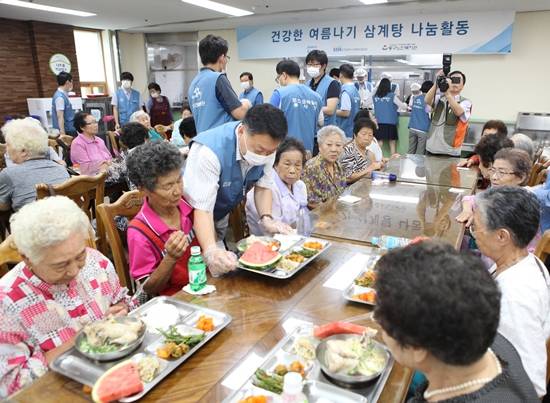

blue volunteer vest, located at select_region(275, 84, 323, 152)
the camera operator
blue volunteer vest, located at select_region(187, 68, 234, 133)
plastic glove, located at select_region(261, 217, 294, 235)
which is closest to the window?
blue volunteer vest, located at select_region(187, 68, 234, 133)

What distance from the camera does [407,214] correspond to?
2.45 meters

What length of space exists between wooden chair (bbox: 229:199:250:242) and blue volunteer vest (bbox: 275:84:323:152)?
49.4 inches

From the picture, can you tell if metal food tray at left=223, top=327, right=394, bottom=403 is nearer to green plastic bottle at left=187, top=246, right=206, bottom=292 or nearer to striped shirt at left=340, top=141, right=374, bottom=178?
green plastic bottle at left=187, top=246, right=206, bottom=292

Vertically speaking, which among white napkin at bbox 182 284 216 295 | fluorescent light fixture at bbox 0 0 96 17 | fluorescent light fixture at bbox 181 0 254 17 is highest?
fluorescent light fixture at bbox 0 0 96 17

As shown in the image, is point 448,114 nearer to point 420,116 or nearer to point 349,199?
point 420,116

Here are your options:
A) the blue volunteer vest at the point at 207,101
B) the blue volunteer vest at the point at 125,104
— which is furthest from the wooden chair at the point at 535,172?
the blue volunteer vest at the point at 125,104

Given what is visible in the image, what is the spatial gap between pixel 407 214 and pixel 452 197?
2.09 feet

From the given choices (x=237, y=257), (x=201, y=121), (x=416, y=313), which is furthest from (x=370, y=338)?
(x=201, y=121)

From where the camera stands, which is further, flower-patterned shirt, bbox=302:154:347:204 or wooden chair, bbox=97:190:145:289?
flower-patterned shirt, bbox=302:154:347:204

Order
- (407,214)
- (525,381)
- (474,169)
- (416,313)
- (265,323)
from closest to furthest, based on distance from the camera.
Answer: (416,313) < (525,381) < (265,323) < (407,214) < (474,169)

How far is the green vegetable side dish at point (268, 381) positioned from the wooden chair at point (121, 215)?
1.06 meters

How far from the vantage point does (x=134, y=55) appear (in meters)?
9.38

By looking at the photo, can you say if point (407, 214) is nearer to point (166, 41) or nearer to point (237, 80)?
point (237, 80)

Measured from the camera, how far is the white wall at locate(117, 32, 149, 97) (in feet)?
30.1
